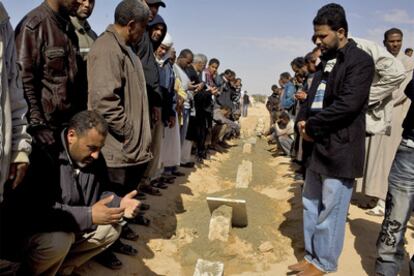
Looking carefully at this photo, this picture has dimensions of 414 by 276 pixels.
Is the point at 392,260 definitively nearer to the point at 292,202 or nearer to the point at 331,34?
the point at 331,34

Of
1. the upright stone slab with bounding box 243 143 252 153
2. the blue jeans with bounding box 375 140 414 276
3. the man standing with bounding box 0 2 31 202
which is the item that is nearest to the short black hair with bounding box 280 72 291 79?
the upright stone slab with bounding box 243 143 252 153

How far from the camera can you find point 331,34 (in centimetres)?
329

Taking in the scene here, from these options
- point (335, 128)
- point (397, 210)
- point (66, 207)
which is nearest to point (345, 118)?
point (335, 128)

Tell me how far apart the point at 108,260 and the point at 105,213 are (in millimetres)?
1056

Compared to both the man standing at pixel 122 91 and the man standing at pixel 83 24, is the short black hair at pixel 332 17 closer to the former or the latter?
the man standing at pixel 122 91

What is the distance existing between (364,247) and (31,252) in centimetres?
315

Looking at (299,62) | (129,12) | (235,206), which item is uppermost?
(299,62)

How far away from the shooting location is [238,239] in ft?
15.1

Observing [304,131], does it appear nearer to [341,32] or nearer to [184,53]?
[341,32]

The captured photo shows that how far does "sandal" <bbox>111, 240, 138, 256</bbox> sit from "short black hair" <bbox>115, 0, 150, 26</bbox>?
6.46 ft

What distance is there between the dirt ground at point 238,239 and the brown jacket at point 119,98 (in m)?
0.99

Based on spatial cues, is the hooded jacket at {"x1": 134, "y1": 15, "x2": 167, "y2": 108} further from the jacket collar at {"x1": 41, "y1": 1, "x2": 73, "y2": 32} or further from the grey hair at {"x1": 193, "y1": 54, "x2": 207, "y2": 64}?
the grey hair at {"x1": 193, "y1": 54, "x2": 207, "y2": 64}

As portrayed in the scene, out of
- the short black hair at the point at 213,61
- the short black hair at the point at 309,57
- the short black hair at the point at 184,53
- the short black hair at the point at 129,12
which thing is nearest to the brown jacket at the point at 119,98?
the short black hair at the point at 129,12

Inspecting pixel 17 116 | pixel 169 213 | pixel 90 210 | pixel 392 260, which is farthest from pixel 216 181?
pixel 17 116
